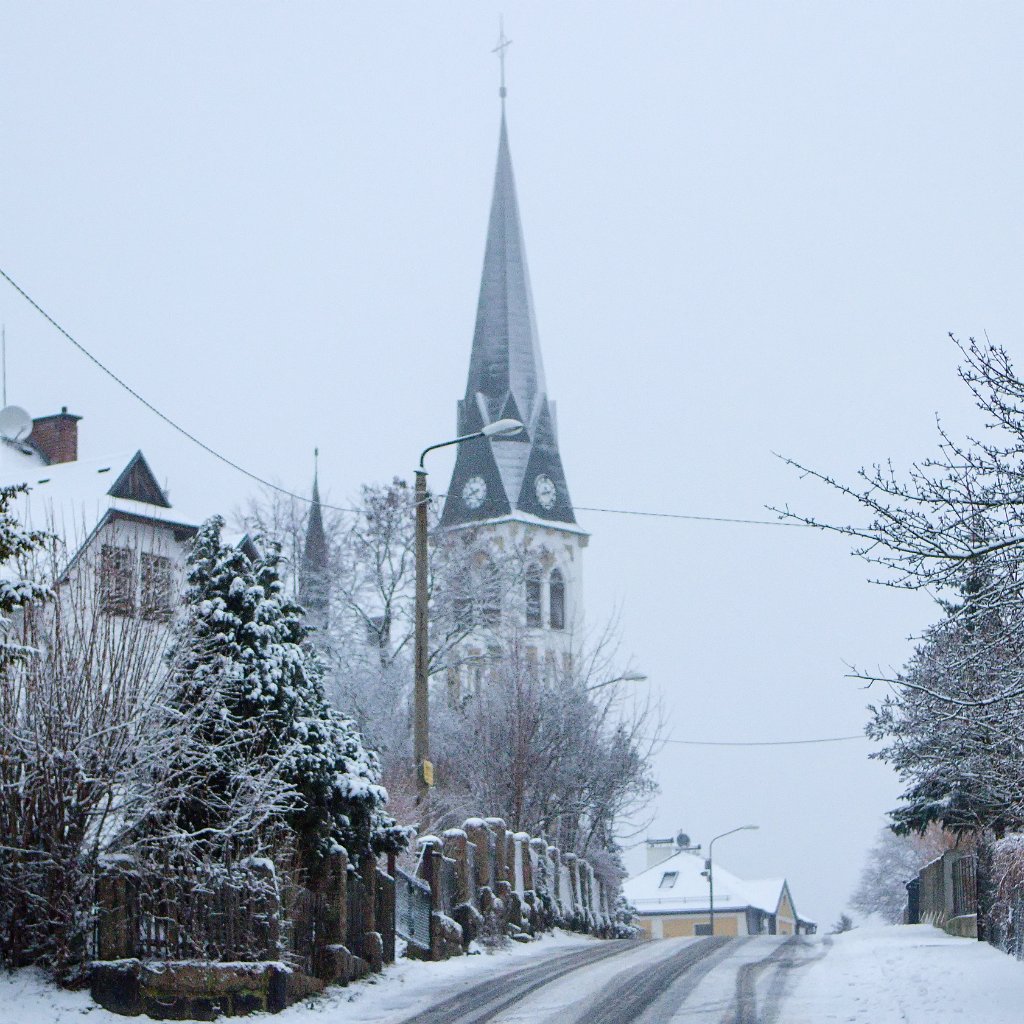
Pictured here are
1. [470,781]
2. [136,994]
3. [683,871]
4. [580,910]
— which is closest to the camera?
[136,994]

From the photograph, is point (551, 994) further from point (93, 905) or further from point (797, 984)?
point (93, 905)

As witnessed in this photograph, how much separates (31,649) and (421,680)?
7638 millimetres

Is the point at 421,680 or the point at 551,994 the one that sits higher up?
the point at 421,680

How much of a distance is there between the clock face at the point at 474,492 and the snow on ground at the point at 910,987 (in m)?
73.7

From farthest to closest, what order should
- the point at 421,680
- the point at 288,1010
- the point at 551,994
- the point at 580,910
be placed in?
1. the point at 580,910
2. the point at 421,680
3. the point at 551,994
4. the point at 288,1010

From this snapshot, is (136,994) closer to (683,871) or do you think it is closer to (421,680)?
(421,680)

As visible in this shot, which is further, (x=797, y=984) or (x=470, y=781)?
(x=470, y=781)

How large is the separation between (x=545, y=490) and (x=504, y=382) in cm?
710

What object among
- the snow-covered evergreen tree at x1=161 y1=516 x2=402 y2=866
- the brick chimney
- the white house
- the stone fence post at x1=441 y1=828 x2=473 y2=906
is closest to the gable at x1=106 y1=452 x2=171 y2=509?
the white house

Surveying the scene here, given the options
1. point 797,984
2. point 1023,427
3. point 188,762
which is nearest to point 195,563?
point 188,762

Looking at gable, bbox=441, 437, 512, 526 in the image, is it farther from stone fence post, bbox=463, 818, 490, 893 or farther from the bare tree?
stone fence post, bbox=463, 818, 490, 893

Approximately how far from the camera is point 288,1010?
53.5 feet

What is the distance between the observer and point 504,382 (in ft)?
308

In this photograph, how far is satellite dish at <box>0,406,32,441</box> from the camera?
4809 centimetres
